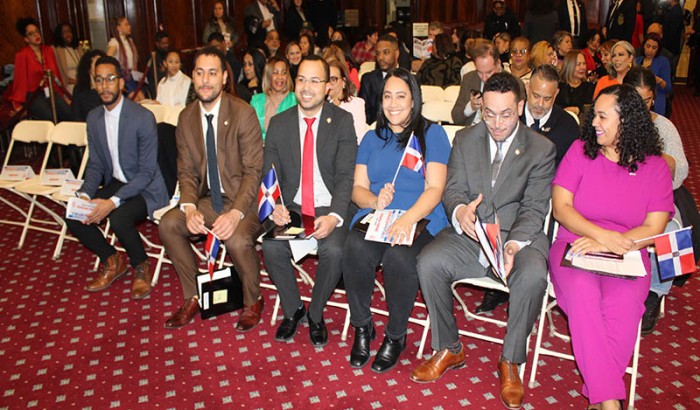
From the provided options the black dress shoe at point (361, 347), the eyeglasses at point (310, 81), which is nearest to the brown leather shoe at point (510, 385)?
the black dress shoe at point (361, 347)

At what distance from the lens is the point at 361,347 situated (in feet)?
11.7

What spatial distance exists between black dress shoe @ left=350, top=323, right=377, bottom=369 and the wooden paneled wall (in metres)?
8.46

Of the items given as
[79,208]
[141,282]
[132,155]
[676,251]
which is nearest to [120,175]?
[132,155]

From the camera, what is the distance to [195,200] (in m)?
4.08

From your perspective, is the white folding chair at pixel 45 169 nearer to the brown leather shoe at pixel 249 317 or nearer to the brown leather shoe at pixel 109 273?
the brown leather shoe at pixel 109 273

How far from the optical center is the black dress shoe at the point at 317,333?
147 inches

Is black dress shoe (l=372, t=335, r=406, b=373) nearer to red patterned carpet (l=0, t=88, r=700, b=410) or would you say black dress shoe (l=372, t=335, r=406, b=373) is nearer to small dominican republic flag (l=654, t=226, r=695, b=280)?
red patterned carpet (l=0, t=88, r=700, b=410)

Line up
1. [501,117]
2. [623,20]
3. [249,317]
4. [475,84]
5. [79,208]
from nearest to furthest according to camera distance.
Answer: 1. [501,117]
2. [249,317]
3. [79,208]
4. [475,84]
5. [623,20]

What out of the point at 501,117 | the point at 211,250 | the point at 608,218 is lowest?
the point at 211,250

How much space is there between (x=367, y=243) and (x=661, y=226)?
5.06ft

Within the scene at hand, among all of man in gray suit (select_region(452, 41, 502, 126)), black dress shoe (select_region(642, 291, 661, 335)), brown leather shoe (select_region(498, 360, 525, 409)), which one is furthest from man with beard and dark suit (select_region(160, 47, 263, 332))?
black dress shoe (select_region(642, 291, 661, 335))

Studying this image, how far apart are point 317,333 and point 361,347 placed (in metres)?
0.33

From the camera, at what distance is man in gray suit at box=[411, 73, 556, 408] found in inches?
126

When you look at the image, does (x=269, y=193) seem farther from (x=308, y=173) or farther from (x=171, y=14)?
(x=171, y=14)
